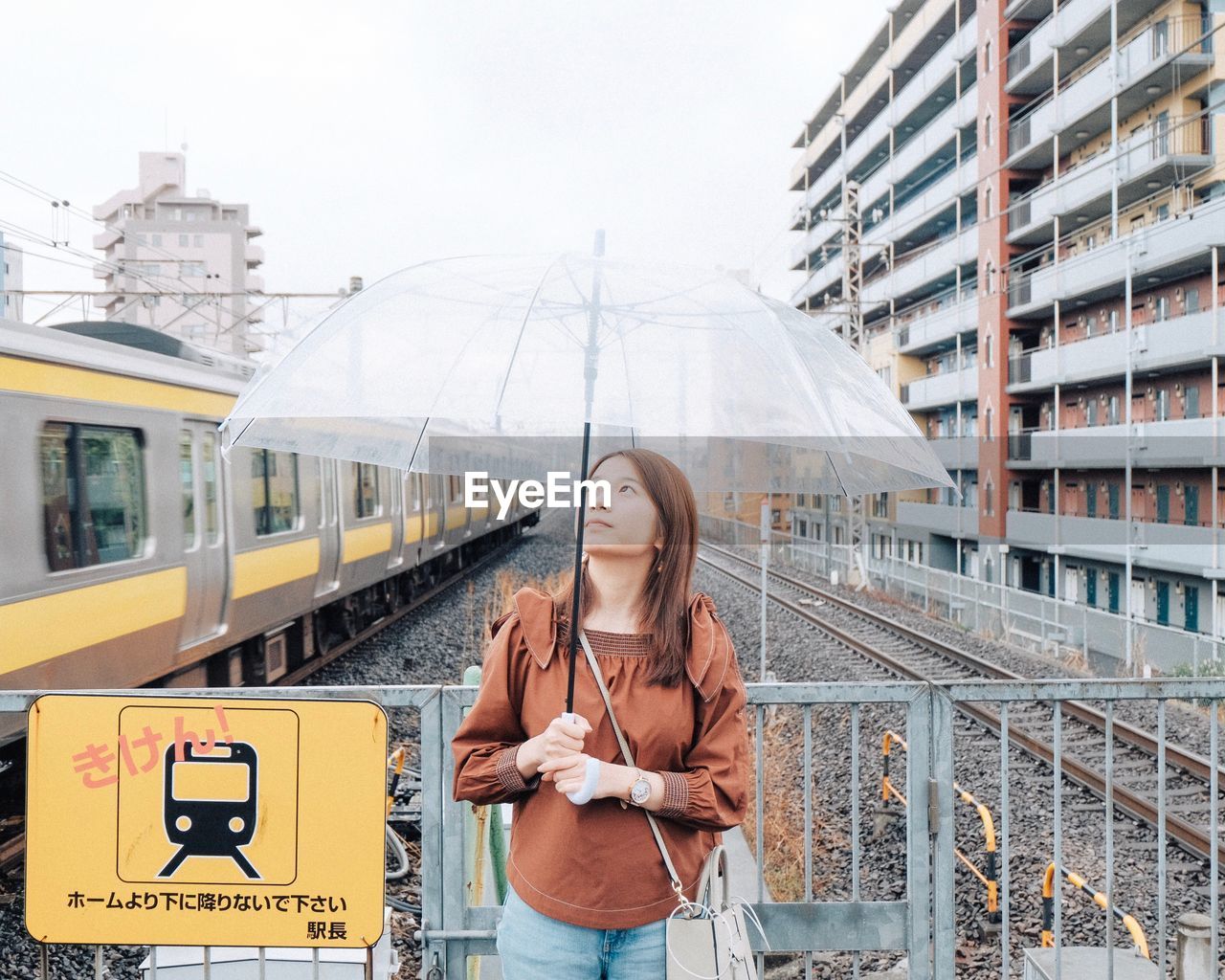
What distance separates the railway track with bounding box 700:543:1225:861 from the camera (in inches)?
277

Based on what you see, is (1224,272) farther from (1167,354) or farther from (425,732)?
(425,732)

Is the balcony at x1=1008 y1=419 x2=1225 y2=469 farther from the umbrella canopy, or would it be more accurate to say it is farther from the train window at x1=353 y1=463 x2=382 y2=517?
the umbrella canopy

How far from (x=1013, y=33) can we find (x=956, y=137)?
14.9 feet

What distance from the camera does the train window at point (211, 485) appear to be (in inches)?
307

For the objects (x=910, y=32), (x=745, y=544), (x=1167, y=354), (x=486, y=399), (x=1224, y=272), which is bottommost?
(x=745, y=544)

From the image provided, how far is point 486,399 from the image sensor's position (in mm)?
2609

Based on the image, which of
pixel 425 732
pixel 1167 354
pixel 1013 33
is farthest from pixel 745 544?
pixel 425 732

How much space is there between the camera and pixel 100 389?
20.5 ft

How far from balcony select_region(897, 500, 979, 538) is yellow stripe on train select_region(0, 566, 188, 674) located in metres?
27.1

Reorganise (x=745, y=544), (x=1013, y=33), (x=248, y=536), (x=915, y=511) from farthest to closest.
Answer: (x=915, y=511) → (x=745, y=544) → (x=1013, y=33) → (x=248, y=536)

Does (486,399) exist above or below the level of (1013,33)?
below

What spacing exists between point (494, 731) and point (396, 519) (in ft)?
38.9

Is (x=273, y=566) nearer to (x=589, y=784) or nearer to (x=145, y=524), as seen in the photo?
(x=145, y=524)

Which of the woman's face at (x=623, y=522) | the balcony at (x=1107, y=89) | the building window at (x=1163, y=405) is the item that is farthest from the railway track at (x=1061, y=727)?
the balcony at (x=1107, y=89)
